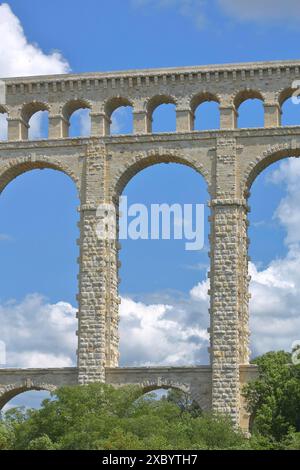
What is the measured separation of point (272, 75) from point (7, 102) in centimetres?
1285

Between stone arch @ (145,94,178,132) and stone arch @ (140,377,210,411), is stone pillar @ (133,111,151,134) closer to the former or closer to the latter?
stone arch @ (145,94,178,132)

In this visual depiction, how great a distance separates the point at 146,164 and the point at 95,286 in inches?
251

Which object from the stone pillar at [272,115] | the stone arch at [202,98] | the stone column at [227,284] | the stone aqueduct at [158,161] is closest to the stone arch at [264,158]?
the stone aqueduct at [158,161]

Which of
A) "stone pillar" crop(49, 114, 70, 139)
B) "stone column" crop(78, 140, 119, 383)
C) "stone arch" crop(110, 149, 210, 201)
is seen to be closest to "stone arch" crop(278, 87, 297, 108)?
"stone arch" crop(110, 149, 210, 201)

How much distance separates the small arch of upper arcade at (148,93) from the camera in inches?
2281

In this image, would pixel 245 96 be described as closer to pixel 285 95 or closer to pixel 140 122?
pixel 285 95

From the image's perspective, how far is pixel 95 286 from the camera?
189 feet

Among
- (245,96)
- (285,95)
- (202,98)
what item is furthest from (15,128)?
(285,95)

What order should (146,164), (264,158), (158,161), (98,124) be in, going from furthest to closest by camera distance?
(98,124), (146,164), (158,161), (264,158)

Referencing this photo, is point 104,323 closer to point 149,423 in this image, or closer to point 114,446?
point 149,423

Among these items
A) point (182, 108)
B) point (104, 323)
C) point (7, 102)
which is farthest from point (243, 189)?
point (7, 102)

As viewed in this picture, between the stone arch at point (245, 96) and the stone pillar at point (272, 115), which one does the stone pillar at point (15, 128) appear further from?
the stone pillar at point (272, 115)
